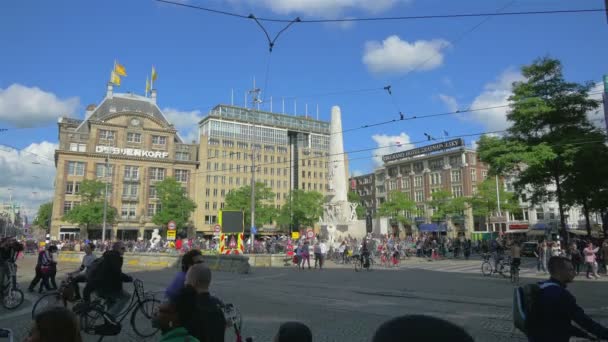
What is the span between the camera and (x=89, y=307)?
7.36 meters

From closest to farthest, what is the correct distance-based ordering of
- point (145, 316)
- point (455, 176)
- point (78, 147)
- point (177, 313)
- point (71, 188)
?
1. point (177, 313)
2. point (145, 316)
3. point (71, 188)
4. point (78, 147)
5. point (455, 176)

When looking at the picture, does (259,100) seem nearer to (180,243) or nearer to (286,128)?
(180,243)

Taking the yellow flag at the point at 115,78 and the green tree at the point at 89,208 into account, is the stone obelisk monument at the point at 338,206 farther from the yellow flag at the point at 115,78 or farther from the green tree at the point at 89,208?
the yellow flag at the point at 115,78

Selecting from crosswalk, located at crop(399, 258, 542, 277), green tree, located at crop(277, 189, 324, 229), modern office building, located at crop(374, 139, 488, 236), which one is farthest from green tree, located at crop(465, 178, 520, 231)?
crosswalk, located at crop(399, 258, 542, 277)

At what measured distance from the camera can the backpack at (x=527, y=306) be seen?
3.82 meters

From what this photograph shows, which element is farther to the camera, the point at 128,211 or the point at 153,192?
the point at 153,192

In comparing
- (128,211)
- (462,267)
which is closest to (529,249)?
(462,267)

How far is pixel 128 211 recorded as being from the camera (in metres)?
70.7

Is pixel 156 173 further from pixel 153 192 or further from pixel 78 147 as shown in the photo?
pixel 78 147

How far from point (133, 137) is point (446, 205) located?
5245 centimetres

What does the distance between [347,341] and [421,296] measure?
6.33 m

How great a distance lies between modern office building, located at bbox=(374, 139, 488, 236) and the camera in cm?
7894

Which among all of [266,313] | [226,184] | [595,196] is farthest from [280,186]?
[266,313]

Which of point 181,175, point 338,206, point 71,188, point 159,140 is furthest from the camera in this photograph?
point 181,175
